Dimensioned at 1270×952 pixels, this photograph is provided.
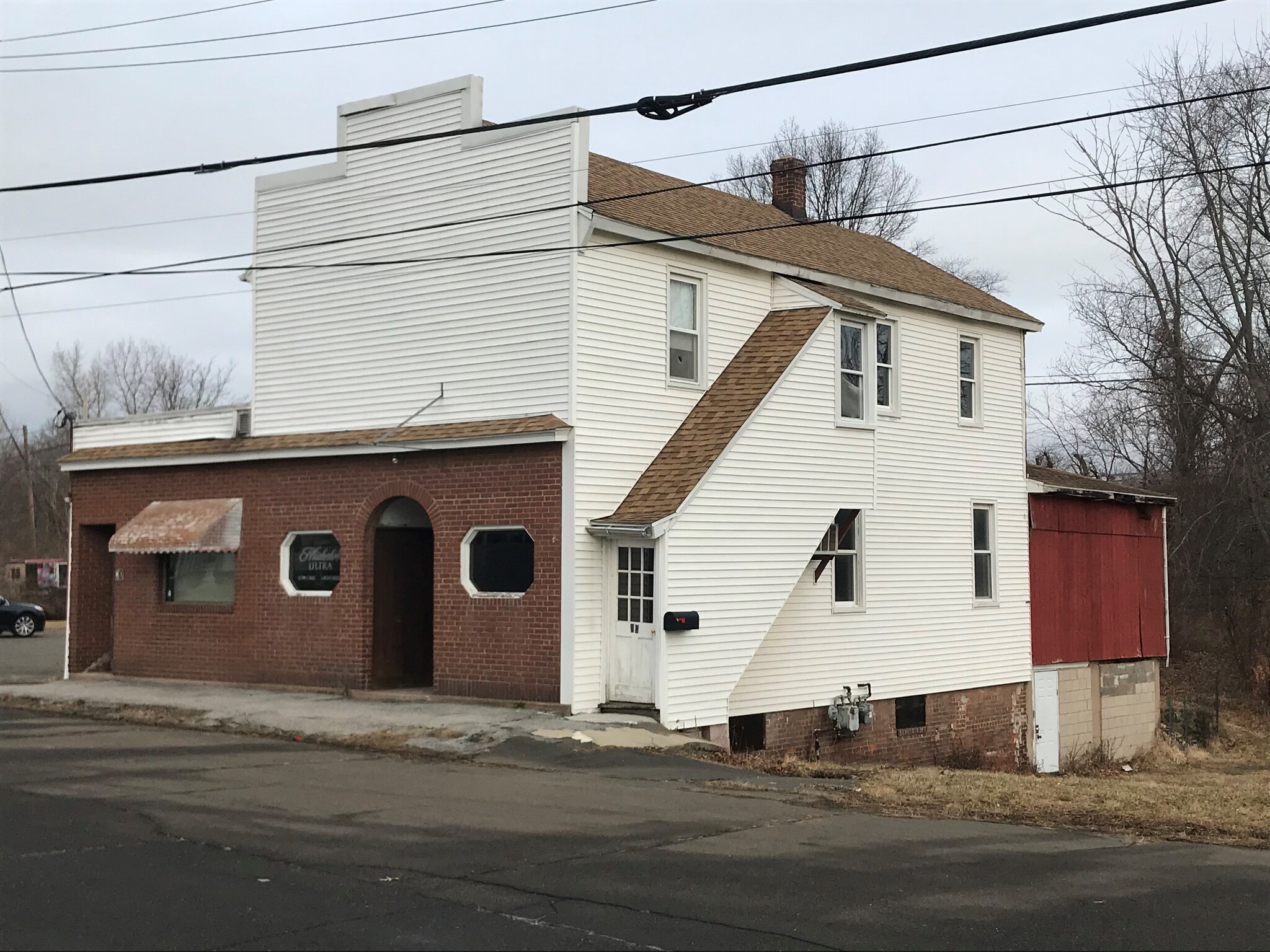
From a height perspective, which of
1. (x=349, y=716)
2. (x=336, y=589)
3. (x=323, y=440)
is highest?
(x=323, y=440)

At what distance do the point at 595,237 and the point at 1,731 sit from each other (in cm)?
1001

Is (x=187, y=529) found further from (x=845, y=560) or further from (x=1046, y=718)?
(x=1046, y=718)

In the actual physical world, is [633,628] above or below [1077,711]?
above

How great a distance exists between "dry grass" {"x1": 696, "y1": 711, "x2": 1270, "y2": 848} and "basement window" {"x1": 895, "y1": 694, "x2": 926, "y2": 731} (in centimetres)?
587

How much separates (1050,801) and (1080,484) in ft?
48.8

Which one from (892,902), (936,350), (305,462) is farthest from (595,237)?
(892,902)

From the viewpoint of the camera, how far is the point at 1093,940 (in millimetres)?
7547

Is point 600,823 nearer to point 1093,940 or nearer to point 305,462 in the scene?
point 1093,940

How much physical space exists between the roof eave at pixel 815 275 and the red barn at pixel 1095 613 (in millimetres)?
3152

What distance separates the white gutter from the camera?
1775cm

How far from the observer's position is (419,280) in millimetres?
19516

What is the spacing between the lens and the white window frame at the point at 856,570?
20.8 m

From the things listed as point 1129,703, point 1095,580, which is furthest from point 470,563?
point 1129,703

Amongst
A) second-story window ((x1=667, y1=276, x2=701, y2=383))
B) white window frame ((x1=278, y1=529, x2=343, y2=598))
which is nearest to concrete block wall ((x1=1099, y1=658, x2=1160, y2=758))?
second-story window ((x1=667, y1=276, x2=701, y2=383))
